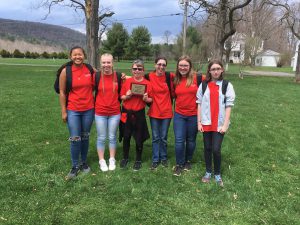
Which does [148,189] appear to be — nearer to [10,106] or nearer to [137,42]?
[10,106]

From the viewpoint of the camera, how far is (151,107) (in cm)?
559

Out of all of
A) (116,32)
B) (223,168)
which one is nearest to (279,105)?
(223,168)

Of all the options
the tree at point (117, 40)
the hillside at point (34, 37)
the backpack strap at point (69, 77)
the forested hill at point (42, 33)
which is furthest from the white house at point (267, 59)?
the forested hill at point (42, 33)

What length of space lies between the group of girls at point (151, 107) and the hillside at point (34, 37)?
10885cm

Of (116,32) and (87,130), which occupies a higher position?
(116,32)

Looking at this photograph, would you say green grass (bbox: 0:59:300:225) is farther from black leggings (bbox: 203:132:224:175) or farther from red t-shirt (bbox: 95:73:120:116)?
red t-shirt (bbox: 95:73:120:116)

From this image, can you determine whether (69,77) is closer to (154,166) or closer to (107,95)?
(107,95)

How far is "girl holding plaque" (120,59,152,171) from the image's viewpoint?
535cm

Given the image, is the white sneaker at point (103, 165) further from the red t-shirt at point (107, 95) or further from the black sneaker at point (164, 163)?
the black sneaker at point (164, 163)

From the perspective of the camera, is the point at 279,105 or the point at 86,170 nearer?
the point at 86,170

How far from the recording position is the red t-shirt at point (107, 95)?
5.32m

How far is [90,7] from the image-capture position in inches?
700

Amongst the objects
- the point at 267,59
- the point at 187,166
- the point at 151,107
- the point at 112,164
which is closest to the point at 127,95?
the point at 151,107

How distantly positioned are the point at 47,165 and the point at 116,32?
52.9m
